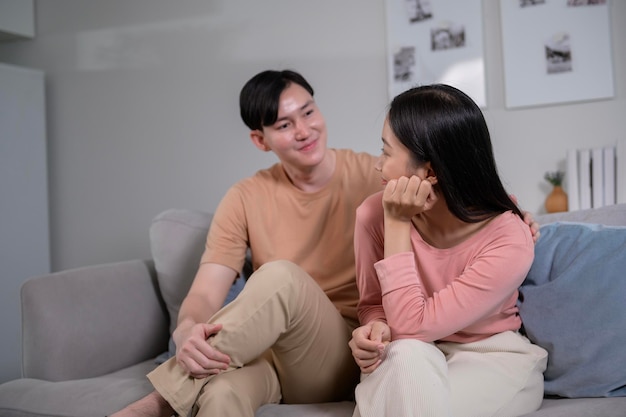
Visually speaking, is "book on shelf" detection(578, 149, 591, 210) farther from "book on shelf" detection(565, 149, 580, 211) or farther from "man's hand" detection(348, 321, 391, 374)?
"man's hand" detection(348, 321, 391, 374)

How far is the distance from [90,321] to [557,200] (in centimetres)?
173

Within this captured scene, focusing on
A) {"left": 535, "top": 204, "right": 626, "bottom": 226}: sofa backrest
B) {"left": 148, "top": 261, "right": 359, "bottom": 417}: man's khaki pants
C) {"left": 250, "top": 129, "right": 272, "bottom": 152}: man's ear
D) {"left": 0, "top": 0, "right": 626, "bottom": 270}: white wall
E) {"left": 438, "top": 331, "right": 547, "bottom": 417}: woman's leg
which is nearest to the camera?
{"left": 438, "top": 331, "right": 547, "bottom": 417}: woman's leg

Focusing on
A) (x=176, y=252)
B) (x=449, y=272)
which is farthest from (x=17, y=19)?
(x=449, y=272)

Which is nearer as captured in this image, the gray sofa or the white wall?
the gray sofa

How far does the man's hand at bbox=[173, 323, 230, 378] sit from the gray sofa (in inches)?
7.9

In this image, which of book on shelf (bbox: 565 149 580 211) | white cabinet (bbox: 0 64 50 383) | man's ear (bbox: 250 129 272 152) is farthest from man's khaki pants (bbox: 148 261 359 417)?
white cabinet (bbox: 0 64 50 383)

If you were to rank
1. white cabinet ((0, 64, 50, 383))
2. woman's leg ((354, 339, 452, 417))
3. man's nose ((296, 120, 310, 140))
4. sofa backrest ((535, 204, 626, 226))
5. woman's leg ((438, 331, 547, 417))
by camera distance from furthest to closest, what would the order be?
white cabinet ((0, 64, 50, 383)), man's nose ((296, 120, 310, 140)), sofa backrest ((535, 204, 626, 226)), woman's leg ((438, 331, 547, 417)), woman's leg ((354, 339, 452, 417))

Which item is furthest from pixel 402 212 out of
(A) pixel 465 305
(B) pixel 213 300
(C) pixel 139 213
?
(C) pixel 139 213

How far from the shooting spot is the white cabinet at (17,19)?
366 cm

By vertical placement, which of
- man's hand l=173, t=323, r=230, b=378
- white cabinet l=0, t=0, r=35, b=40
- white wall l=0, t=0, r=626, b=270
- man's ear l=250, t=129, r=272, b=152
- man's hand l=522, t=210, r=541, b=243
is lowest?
man's hand l=173, t=323, r=230, b=378

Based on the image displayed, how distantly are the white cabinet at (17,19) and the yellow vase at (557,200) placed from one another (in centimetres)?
292

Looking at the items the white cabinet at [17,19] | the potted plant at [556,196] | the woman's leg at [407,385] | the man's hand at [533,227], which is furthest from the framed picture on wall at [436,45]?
the white cabinet at [17,19]

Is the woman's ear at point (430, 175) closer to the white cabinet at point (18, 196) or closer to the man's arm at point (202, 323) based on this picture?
the man's arm at point (202, 323)

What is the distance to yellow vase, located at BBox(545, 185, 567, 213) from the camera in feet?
8.49
